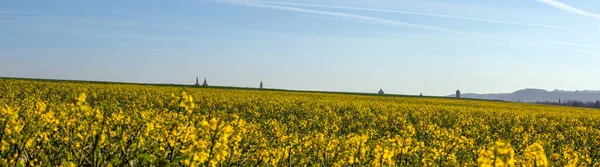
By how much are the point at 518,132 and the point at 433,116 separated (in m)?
5.28

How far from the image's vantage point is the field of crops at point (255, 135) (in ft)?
16.0

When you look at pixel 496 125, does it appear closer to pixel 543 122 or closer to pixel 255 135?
pixel 543 122

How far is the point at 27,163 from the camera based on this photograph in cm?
550

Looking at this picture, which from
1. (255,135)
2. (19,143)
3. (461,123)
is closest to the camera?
Answer: (19,143)

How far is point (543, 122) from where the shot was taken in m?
30.4

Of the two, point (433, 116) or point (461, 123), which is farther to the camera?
point (433, 116)

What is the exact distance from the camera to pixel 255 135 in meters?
11.8

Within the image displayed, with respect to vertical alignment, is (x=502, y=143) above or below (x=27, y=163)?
above

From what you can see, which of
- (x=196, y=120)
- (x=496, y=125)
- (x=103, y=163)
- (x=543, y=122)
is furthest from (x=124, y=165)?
(x=543, y=122)

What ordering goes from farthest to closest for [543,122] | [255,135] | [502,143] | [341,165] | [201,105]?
[543,122]
[201,105]
[255,135]
[341,165]
[502,143]

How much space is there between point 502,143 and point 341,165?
3356mm

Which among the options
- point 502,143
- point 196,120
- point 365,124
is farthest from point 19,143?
point 365,124

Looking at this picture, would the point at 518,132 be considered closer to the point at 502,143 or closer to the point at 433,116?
the point at 433,116

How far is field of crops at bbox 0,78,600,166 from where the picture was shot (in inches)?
192
